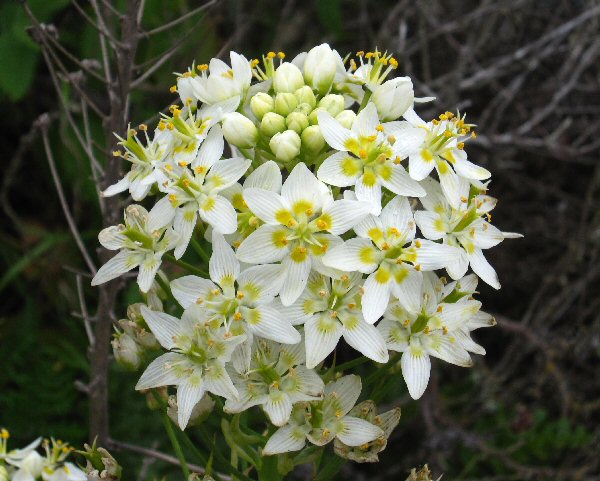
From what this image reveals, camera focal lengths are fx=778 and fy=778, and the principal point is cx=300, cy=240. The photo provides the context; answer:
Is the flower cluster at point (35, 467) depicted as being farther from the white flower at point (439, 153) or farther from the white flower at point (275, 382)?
the white flower at point (439, 153)

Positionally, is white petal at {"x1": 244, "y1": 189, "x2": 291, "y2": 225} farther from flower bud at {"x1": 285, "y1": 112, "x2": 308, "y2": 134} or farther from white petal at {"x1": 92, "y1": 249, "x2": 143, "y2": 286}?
white petal at {"x1": 92, "y1": 249, "x2": 143, "y2": 286}

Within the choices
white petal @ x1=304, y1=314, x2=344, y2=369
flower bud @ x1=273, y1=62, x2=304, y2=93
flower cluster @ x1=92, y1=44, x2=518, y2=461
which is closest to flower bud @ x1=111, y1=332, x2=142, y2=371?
flower cluster @ x1=92, y1=44, x2=518, y2=461

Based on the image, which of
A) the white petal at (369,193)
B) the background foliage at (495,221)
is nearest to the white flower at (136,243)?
the white petal at (369,193)

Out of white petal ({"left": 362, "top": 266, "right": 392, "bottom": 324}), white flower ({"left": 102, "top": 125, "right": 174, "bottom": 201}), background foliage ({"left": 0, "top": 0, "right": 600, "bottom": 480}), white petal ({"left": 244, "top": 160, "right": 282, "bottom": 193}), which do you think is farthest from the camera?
background foliage ({"left": 0, "top": 0, "right": 600, "bottom": 480})

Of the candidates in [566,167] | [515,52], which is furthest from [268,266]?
[566,167]

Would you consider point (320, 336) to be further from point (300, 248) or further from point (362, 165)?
point (362, 165)

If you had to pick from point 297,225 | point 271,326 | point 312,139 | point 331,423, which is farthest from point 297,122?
point 331,423
